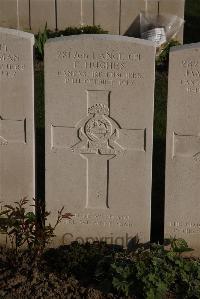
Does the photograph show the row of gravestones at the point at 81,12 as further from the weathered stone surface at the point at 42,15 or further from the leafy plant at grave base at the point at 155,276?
the leafy plant at grave base at the point at 155,276

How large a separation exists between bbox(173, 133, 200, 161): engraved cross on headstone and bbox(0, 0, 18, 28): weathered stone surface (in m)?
7.45

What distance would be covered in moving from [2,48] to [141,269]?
206 cm

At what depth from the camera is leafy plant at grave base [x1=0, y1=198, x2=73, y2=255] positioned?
207 inches

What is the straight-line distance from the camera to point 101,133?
5.36 meters

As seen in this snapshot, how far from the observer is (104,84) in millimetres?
5203

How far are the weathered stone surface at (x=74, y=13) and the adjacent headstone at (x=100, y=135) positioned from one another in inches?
273

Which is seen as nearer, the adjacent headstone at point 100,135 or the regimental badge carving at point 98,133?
the adjacent headstone at point 100,135

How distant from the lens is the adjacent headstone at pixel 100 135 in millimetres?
5133

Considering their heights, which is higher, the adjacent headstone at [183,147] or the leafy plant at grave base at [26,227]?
the adjacent headstone at [183,147]

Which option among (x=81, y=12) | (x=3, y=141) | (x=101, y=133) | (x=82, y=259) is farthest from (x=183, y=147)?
(x=81, y=12)

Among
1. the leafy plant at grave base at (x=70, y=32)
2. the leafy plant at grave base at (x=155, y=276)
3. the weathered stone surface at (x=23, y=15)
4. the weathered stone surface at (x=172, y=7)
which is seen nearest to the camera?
the leafy plant at grave base at (x=155, y=276)

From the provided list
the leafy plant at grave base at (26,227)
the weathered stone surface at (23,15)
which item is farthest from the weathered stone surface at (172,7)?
the leafy plant at grave base at (26,227)

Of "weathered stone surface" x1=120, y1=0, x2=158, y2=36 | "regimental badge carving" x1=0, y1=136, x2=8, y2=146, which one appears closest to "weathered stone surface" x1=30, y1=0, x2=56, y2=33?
"weathered stone surface" x1=120, y1=0, x2=158, y2=36

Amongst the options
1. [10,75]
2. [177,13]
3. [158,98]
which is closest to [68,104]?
[10,75]
